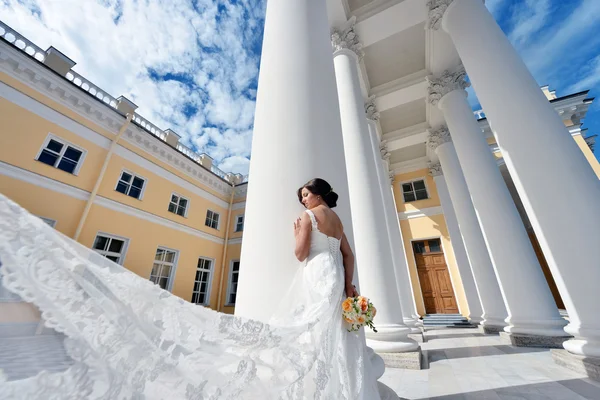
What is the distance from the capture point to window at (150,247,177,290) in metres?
12.1

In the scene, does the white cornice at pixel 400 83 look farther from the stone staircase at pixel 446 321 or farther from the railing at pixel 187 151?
the railing at pixel 187 151

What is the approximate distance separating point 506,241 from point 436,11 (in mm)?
5605

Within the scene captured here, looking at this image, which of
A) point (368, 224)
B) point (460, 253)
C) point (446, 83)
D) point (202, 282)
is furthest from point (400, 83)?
point (202, 282)

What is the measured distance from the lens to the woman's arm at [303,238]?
5.50 feet

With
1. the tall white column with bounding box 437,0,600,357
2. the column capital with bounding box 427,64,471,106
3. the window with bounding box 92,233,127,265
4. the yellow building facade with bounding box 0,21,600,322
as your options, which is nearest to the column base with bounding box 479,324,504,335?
the tall white column with bounding box 437,0,600,357

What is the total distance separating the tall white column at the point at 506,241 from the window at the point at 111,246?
13.3 meters

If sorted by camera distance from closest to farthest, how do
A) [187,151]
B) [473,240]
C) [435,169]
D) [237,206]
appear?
[473,240] → [435,169] → [187,151] → [237,206]

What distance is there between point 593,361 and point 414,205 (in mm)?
11211

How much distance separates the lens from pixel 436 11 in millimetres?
5707

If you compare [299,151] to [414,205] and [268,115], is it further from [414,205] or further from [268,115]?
[414,205]

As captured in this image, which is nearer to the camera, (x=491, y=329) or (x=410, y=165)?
(x=491, y=329)

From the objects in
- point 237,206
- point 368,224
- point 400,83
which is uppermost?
point 400,83

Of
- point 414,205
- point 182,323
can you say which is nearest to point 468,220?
point 414,205

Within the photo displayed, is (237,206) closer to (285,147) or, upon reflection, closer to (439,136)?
(439,136)
